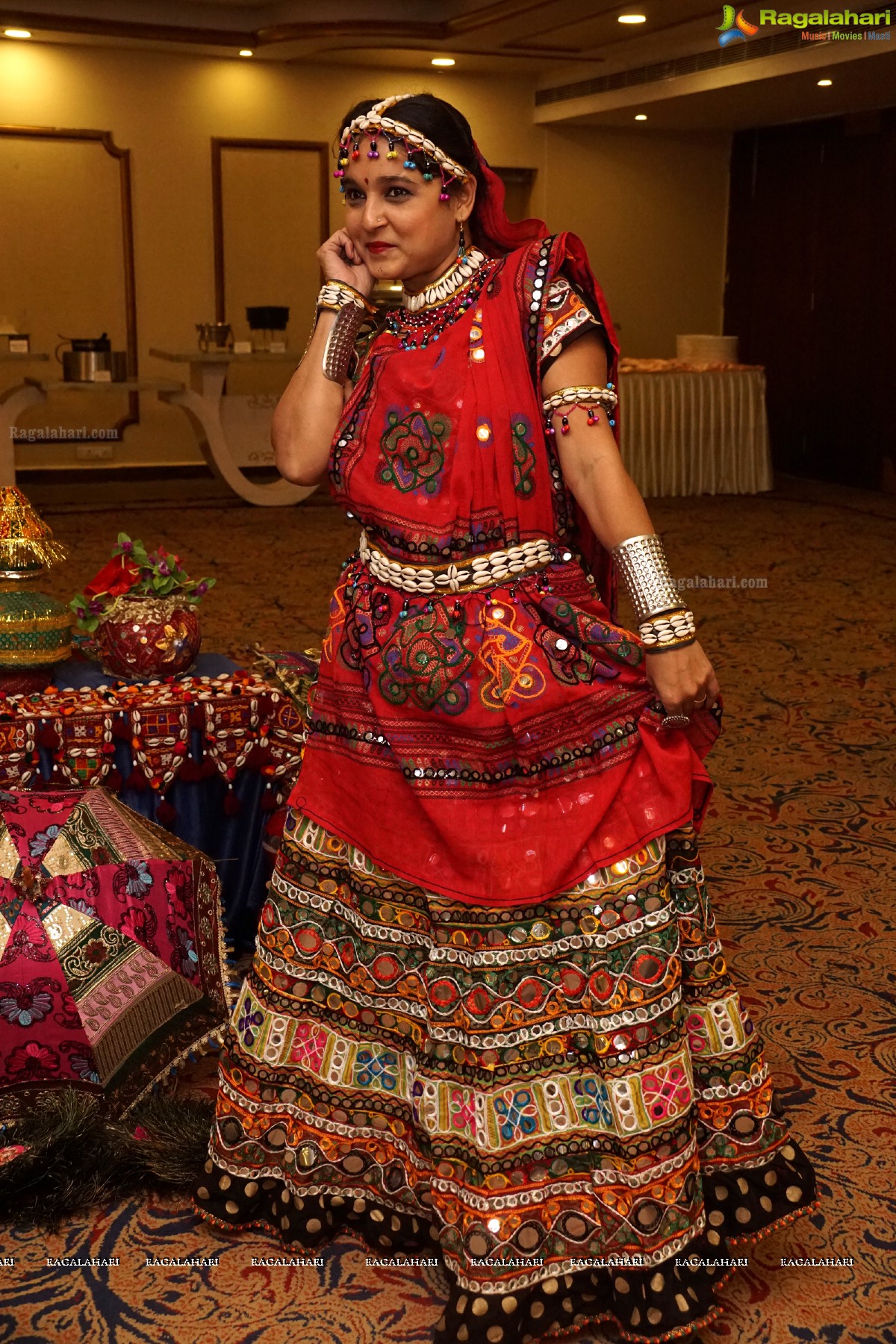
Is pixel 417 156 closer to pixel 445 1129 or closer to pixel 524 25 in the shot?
pixel 445 1129

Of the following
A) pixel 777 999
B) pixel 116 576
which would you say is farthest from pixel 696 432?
pixel 777 999

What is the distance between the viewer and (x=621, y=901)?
1.67 m

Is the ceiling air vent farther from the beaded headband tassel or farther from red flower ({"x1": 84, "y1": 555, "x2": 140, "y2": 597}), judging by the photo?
the beaded headband tassel

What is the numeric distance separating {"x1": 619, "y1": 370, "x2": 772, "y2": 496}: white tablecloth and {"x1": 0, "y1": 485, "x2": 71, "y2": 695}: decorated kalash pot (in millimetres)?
6534

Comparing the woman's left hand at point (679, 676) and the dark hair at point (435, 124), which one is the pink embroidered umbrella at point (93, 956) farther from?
the dark hair at point (435, 124)

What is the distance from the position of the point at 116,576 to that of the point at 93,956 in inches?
40.9

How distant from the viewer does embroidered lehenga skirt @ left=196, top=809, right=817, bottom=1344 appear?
1658mm

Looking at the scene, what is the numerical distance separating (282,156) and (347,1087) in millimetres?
9503

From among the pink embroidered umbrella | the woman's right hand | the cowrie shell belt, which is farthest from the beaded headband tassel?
the pink embroidered umbrella

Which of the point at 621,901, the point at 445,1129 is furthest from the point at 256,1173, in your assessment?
the point at 621,901

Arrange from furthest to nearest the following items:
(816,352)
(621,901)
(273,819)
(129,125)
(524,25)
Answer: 1. (816,352)
2. (129,125)
3. (524,25)
4. (273,819)
5. (621,901)

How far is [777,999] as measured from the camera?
259 centimetres

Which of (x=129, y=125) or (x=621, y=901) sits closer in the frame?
(x=621, y=901)

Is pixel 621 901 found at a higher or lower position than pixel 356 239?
lower
